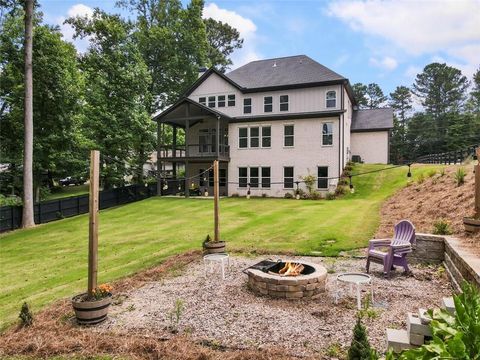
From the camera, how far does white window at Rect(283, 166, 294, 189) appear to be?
25.7 meters

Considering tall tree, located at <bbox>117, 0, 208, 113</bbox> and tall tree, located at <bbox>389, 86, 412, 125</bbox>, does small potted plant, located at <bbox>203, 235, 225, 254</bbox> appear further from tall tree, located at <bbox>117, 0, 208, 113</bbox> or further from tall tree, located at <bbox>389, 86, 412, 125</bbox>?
tall tree, located at <bbox>389, 86, 412, 125</bbox>

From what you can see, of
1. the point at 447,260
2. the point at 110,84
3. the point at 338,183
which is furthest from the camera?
the point at 110,84

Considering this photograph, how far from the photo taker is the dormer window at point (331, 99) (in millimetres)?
24578

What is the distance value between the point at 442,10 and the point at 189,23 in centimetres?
2646

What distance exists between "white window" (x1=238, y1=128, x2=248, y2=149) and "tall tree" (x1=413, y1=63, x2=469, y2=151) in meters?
42.5

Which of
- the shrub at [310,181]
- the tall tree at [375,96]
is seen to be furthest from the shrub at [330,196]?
the tall tree at [375,96]

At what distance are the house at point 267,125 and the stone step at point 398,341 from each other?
20.7m

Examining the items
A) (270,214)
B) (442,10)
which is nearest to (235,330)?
(270,214)

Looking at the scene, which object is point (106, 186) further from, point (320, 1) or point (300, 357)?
point (300, 357)

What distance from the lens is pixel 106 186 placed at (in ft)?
93.1

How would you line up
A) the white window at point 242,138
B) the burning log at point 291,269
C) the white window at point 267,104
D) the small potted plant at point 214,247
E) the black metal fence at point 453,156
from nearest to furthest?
the burning log at point 291,269
the small potted plant at point 214,247
the black metal fence at point 453,156
the white window at point 267,104
the white window at point 242,138

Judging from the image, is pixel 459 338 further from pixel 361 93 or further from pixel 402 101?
pixel 361 93

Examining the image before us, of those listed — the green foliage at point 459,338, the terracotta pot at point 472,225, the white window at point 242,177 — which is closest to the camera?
the green foliage at point 459,338

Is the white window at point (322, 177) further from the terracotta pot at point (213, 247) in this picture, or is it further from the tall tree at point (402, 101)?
the tall tree at point (402, 101)
